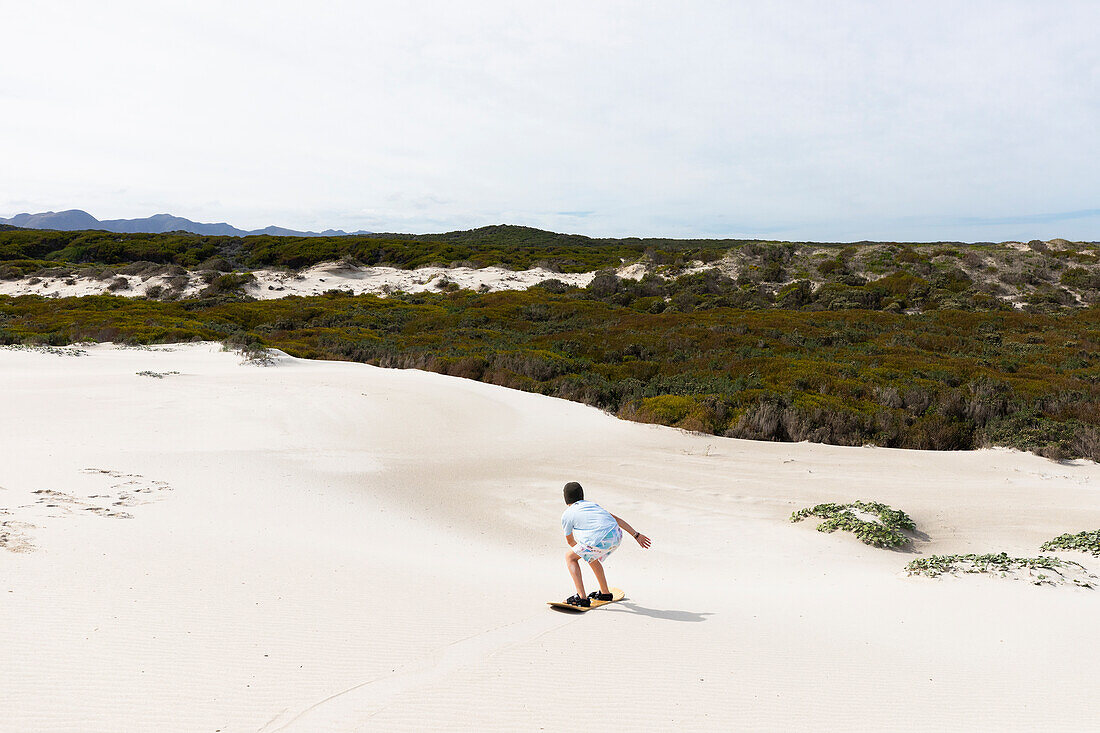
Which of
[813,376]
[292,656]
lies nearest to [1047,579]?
[292,656]

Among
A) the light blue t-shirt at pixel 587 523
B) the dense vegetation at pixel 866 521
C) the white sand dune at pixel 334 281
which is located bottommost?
the dense vegetation at pixel 866 521

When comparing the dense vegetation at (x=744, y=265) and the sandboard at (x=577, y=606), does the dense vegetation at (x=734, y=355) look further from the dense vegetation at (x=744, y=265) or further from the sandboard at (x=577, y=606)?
the sandboard at (x=577, y=606)

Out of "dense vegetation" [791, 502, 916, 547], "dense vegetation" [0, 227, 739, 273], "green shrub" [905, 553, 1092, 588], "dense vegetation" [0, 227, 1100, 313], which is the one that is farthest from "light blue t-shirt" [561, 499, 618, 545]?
"dense vegetation" [0, 227, 739, 273]

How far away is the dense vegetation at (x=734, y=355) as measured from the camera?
12766 mm

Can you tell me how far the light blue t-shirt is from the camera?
A: 192 inches

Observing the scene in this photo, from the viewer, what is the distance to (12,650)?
343 centimetres

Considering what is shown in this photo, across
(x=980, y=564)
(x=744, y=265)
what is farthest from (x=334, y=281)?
(x=980, y=564)

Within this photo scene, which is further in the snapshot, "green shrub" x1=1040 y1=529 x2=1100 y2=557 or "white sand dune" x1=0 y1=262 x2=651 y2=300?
"white sand dune" x1=0 y1=262 x2=651 y2=300

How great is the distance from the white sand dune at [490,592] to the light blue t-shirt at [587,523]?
61cm

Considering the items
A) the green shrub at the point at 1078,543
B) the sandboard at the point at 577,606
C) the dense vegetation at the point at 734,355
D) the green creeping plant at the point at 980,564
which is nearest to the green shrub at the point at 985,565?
the green creeping plant at the point at 980,564

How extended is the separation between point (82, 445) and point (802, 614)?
10.2m

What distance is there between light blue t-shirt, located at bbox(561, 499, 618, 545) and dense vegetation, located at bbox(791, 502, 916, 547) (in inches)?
165

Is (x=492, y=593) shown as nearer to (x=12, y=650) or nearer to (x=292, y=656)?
(x=292, y=656)

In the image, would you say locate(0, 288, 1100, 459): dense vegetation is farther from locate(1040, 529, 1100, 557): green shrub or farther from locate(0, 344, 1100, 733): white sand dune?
locate(1040, 529, 1100, 557): green shrub
